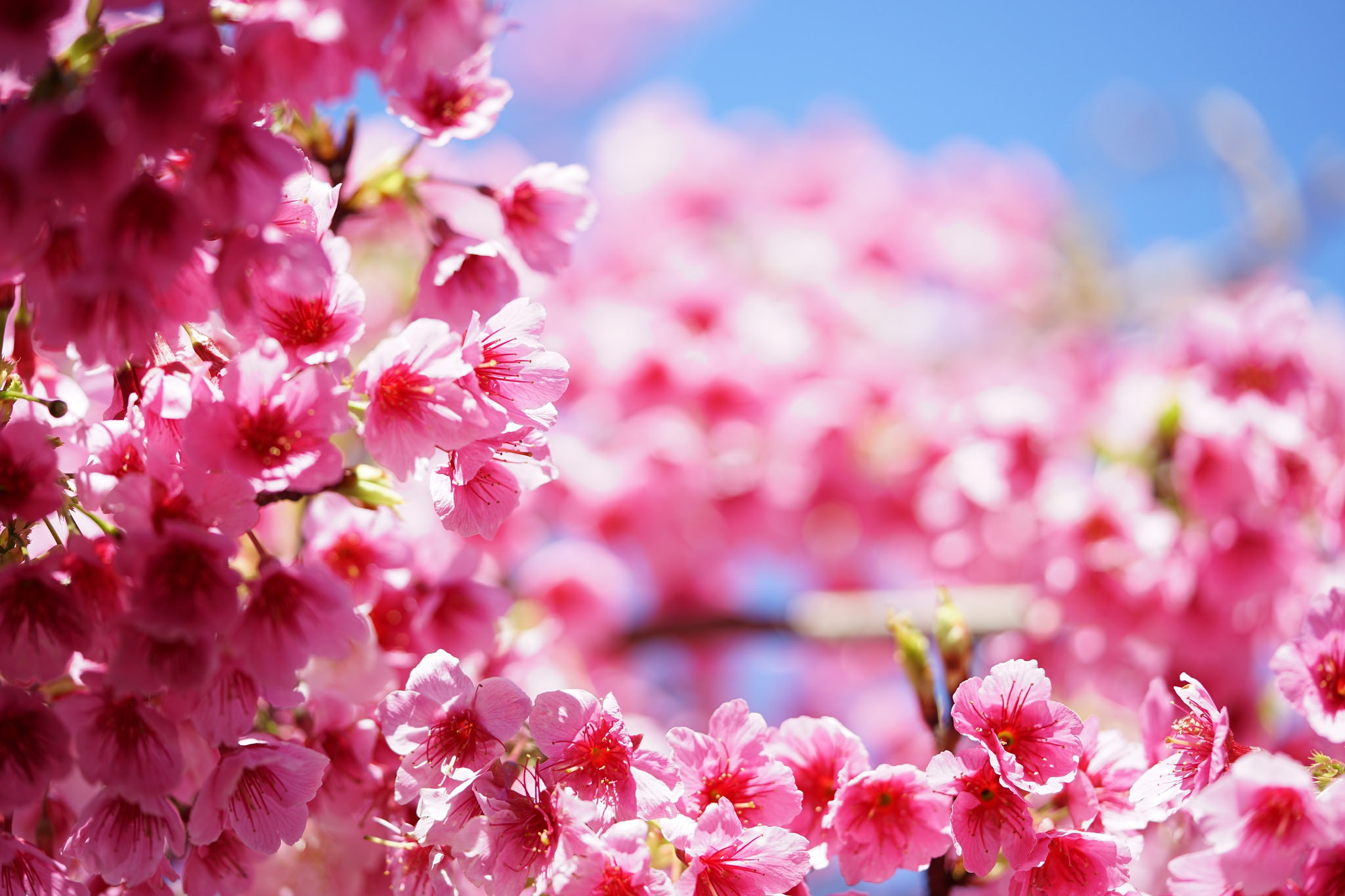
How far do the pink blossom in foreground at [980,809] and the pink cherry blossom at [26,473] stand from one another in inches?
38.4

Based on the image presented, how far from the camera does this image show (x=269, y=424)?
1.08m

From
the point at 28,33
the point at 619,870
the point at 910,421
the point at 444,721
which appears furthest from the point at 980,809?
the point at 910,421

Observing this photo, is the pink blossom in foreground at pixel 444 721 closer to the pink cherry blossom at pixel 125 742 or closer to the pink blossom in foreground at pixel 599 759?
the pink blossom in foreground at pixel 599 759

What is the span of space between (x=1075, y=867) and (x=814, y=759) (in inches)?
11.7

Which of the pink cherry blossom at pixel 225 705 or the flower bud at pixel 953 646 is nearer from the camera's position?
the pink cherry blossom at pixel 225 705

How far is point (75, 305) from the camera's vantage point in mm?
979

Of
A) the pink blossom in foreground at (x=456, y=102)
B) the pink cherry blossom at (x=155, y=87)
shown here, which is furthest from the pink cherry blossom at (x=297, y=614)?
the pink blossom in foreground at (x=456, y=102)

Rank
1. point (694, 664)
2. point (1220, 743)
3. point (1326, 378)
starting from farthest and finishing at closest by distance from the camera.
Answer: point (694, 664) < point (1326, 378) < point (1220, 743)

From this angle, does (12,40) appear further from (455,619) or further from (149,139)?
(455,619)

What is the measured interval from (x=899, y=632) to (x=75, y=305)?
1023mm

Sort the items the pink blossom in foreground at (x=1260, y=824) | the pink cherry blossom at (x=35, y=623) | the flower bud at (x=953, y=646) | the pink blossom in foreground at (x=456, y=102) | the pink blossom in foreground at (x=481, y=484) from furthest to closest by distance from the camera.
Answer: the flower bud at (x=953, y=646) → the pink blossom in foreground at (x=456, y=102) → the pink blossom in foreground at (x=481, y=484) → the pink cherry blossom at (x=35, y=623) → the pink blossom in foreground at (x=1260, y=824)

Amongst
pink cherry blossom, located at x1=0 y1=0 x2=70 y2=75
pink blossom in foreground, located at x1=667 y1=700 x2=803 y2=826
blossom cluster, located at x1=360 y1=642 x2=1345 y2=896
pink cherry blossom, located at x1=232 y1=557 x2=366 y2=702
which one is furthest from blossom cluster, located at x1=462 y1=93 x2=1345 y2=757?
pink cherry blossom, located at x1=0 y1=0 x2=70 y2=75

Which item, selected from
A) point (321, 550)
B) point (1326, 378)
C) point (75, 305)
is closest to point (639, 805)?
point (321, 550)

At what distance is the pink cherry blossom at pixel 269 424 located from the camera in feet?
3.48
